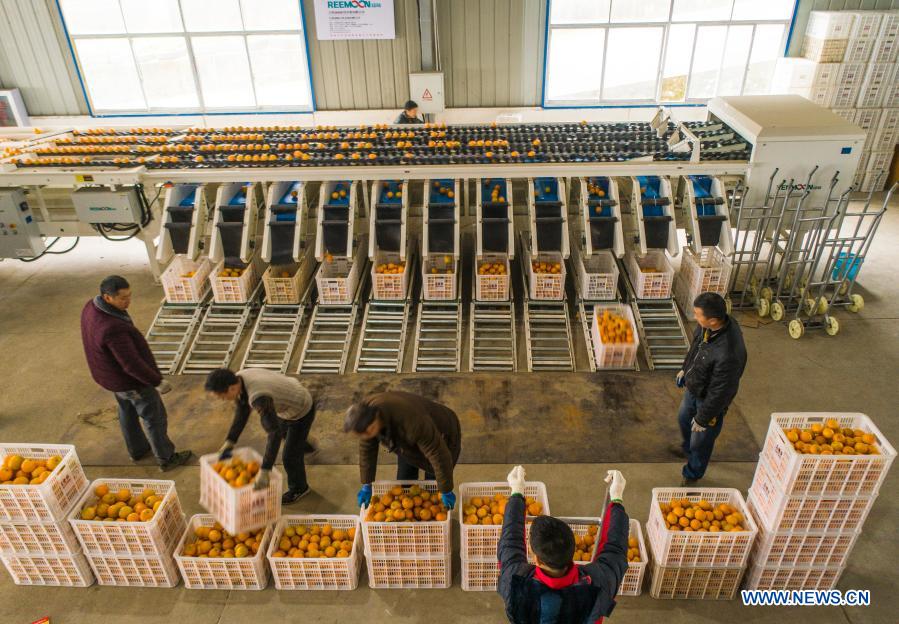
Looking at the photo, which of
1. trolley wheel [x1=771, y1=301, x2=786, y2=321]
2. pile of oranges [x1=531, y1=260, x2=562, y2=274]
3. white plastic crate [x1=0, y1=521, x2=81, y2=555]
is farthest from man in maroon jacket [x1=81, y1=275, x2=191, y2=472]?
trolley wheel [x1=771, y1=301, x2=786, y2=321]

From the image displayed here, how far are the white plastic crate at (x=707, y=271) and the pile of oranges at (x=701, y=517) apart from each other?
3.08 m

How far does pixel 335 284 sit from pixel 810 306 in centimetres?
534

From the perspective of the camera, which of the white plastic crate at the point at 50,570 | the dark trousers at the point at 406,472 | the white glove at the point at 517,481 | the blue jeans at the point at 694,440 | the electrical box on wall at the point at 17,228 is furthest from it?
the electrical box on wall at the point at 17,228

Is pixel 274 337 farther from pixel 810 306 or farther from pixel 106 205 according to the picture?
pixel 810 306

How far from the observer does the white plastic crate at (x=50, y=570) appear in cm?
372

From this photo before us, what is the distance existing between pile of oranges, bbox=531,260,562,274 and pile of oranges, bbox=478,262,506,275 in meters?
0.33

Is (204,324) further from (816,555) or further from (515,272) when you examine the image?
(816,555)

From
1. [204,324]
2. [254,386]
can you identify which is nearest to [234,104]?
[204,324]

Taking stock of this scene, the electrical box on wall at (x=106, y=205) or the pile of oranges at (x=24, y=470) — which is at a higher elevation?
the electrical box on wall at (x=106, y=205)

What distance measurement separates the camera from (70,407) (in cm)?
546

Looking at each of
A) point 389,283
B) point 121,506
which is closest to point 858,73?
point 389,283

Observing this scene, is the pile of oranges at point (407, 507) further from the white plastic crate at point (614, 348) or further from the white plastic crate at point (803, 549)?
the white plastic crate at point (614, 348)

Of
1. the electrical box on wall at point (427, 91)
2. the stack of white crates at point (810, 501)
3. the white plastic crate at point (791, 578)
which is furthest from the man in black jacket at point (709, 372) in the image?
the electrical box on wall at point (427, 91)

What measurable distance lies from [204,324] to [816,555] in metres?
5.85
